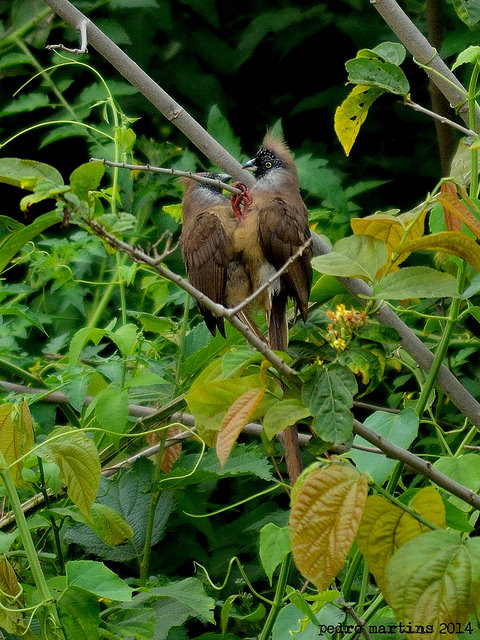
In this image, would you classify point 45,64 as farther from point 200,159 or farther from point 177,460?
point 177,460

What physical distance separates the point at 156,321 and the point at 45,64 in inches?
68.1

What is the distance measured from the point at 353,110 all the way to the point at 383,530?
82 centimetres

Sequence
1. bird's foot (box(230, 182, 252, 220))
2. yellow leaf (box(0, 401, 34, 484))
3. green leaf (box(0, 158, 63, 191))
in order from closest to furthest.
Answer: green leaf (box(0, 158, 63, 191)), yellow leaf (box(0, 401, 34, 484)), bird's foot (box(230, 182, 252, 220))

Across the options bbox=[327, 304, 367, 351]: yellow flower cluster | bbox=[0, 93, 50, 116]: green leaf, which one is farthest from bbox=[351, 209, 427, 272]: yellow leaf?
bbox=[0, 93, 50, 116]: green leaf

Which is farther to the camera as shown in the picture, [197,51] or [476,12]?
[197,51]

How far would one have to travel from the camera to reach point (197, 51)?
3.25 metres

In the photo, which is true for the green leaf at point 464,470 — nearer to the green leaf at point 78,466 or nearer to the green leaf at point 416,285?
the green leaf at point 416,285

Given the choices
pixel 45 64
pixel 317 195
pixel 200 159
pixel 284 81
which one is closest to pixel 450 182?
pixel 317 195

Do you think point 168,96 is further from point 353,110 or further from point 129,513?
point 129,513

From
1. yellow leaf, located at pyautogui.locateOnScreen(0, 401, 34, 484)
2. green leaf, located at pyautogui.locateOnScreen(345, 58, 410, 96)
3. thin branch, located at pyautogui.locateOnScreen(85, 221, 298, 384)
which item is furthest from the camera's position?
green leaf, located at pyautogui.locateOnScreen(345, 58, 410, 96)

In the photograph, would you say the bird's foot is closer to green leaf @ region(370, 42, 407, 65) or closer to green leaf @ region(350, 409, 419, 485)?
green leaf @ region(370, 42, 407, 65)

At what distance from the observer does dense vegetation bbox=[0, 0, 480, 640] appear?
3.59 feet

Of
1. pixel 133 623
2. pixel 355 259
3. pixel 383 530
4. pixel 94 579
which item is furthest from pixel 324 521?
pixel 133 623

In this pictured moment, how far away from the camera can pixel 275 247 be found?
189cm
